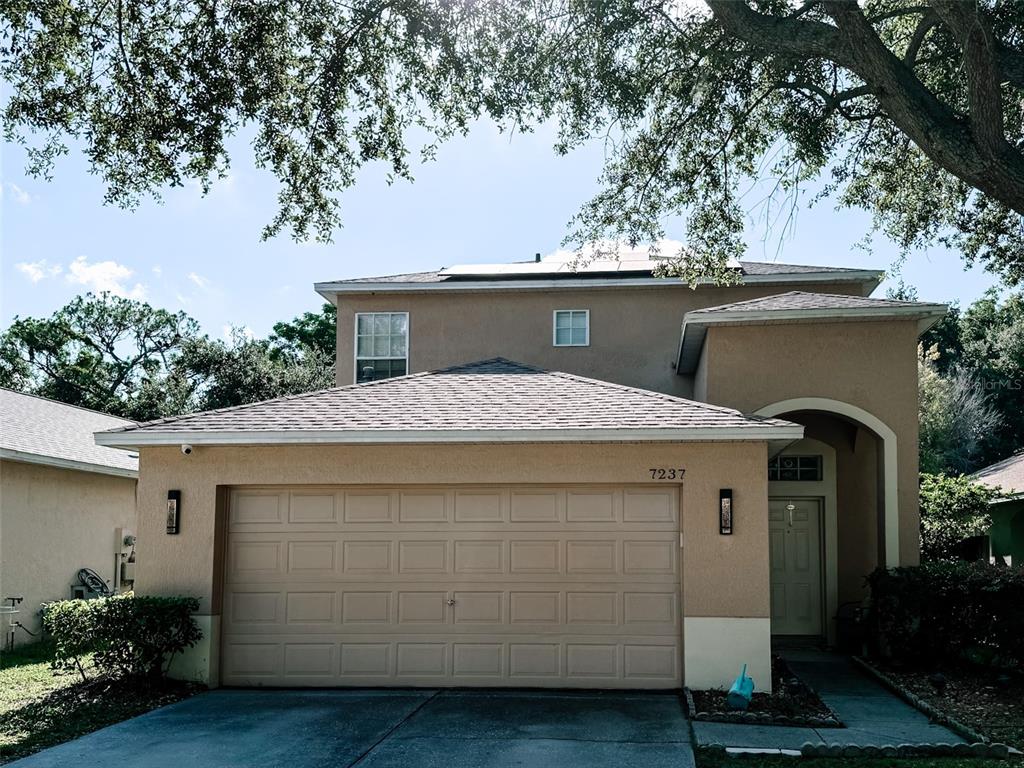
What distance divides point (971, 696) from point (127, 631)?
8.89 metres

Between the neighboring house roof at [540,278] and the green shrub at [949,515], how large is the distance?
13.1 ft

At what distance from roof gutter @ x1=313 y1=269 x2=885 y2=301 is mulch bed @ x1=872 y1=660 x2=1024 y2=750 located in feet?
24.0

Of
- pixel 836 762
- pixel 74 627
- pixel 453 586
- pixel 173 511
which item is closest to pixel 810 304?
pixel 453 586

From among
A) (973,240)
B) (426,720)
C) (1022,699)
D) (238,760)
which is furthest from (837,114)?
(238,760)

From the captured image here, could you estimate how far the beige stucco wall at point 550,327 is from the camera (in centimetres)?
1816

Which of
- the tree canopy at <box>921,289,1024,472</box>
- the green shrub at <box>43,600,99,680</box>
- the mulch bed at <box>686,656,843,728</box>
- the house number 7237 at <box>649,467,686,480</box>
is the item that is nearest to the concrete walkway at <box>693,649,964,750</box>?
the mulch bed at <box>686,656,843,728</box>

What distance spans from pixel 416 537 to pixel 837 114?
7.47 meters

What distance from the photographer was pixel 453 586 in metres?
11.1

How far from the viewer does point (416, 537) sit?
1119 cm

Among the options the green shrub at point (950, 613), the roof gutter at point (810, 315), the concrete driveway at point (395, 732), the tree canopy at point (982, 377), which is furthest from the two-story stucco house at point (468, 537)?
the tree canopy at point (982, 377)

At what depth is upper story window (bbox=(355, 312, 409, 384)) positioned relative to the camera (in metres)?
18.8

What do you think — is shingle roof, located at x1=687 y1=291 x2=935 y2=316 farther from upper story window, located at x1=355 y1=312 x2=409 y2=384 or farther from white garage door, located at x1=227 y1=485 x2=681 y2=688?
upper story window, located at x1=355 y1=312 x2=409 y2=384

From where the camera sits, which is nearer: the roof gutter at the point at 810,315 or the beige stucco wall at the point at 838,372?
the roof gutter at the point at 810,315

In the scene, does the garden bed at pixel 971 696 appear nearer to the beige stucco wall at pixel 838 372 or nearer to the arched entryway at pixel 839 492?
the beige stucco wall at pixel 838 372
